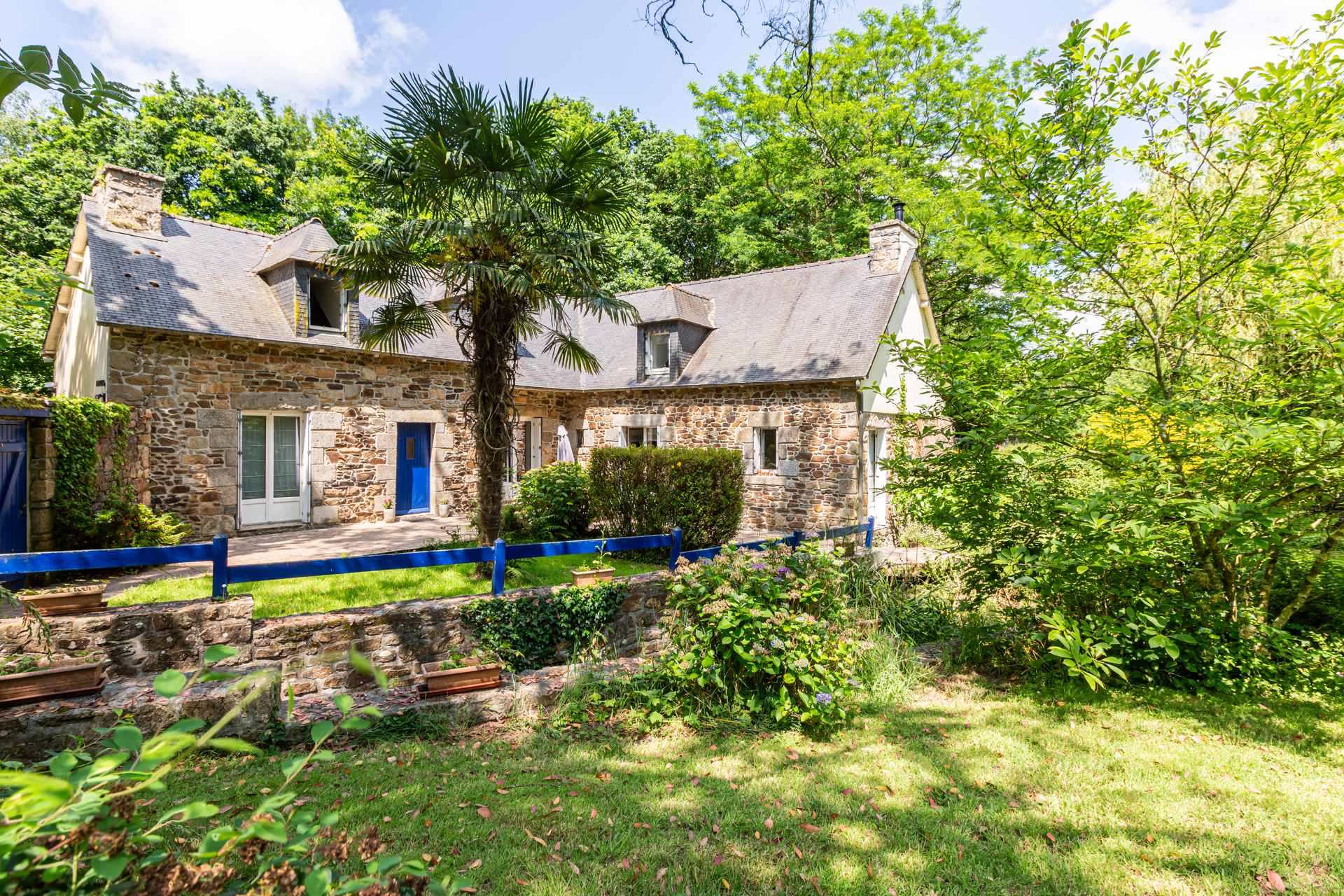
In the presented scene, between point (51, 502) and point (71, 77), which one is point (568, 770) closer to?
point (71, 77)

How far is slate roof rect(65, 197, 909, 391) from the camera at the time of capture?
9.84m

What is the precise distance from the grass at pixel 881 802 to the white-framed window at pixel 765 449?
8.70m

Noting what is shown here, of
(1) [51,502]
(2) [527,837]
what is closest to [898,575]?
(2) [527,837]

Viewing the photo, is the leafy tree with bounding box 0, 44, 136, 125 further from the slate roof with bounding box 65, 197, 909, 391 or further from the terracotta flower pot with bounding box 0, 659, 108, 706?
the slate roof with bounding box 65, 197, 909, 391

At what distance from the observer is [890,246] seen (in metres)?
13.3

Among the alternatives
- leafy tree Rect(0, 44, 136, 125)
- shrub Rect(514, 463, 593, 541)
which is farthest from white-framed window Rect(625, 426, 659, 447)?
leafy tree Rect(0, 44, 136, 125)

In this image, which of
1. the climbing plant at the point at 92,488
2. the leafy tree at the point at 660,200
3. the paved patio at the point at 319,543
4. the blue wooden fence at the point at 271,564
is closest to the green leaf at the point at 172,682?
the blue wooden fence at the point at 271,564

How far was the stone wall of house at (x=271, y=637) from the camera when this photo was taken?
4.69 m

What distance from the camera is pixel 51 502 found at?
287 inches

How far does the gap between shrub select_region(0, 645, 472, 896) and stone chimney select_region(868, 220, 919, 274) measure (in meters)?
13.7

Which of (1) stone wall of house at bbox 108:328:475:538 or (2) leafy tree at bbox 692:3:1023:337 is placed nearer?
(1) stone wall of house at bbox 108:328:475:538

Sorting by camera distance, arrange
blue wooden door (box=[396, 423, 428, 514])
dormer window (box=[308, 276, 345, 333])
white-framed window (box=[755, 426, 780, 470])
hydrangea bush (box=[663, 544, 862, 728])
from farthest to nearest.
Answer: white-framed window (box=[755, 426, 780, 470]) → blue wooden door (box=[396, 423, 428, 514]) → dormer window (box=[308, 276, 345, 333]) → hydrangea bush (box=[663, 544, 862, 728])

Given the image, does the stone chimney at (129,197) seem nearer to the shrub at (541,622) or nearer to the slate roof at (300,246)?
the slate roof at (300,246)

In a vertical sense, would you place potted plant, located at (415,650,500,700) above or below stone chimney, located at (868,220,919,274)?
below
